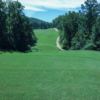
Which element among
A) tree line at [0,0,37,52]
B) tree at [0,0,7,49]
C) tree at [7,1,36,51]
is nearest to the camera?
tree at [0,0,7,49]

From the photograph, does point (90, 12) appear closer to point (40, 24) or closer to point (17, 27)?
point (17, 27)

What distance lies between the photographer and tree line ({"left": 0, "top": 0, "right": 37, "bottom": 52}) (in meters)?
60.6

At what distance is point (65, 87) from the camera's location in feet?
51.9

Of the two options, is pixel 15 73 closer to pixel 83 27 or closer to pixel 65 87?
pixel 65 87

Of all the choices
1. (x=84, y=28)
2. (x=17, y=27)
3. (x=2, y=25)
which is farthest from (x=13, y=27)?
(x=84, y=28)

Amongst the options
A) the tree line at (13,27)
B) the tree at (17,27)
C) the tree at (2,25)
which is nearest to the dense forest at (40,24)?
the tree line at (13,27)

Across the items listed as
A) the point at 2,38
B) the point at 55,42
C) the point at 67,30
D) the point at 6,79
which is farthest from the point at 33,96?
the point at 55,42

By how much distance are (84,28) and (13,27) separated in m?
17.9

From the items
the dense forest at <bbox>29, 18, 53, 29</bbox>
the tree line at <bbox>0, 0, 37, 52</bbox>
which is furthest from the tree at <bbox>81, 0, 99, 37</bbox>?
the dense forest at <bbox>29, 18, 53, 29</bbox>

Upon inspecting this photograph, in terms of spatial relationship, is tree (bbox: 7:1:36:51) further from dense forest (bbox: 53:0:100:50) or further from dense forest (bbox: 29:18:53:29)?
dense forest (bbox: 29:18:53:29)

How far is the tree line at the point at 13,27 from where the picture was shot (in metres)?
60.6

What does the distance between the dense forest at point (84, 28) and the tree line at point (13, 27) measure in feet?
43.1

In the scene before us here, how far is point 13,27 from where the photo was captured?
64250 mm

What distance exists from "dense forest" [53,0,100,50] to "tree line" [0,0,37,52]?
517 inches
